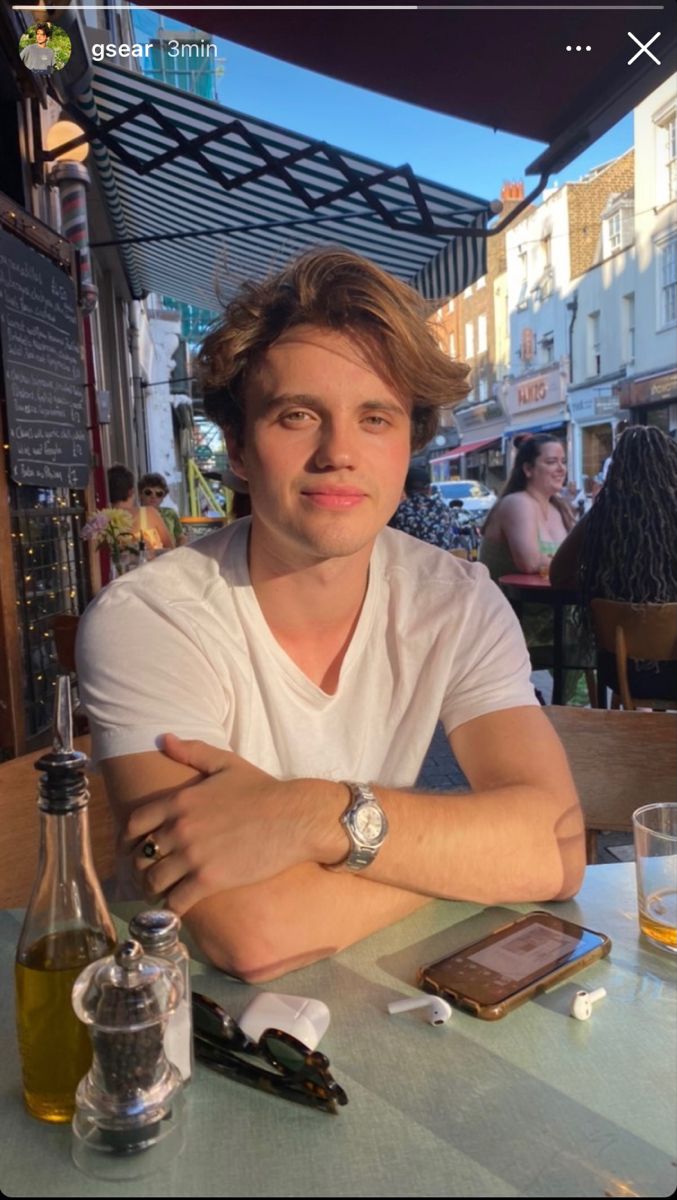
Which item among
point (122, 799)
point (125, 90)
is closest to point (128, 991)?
point (122, 799)

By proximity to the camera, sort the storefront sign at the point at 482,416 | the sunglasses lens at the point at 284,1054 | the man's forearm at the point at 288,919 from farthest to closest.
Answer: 1. the storefront sign at the point at 482,416
2. the man's forearm at the point at 288,919
3. the sunglasses lens at the point at 284,1054

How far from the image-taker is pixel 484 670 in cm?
144

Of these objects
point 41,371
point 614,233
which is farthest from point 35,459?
point 614,233

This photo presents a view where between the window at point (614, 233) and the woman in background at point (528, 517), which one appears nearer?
A: the woman in background at point (528, 517)

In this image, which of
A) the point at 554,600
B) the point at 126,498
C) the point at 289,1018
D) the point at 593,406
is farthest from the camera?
the point at 593,406

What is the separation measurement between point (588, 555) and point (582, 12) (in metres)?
2.14

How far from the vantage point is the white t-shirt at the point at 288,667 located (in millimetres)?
1301

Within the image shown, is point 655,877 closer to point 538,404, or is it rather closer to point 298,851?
point 298,851

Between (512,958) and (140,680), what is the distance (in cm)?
66

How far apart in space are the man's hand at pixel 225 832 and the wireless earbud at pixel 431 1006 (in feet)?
0.71

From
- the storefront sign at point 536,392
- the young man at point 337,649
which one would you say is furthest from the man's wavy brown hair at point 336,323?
the storefront sign at point 536,392

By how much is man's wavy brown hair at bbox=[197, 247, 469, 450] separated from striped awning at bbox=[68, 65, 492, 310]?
7.26 ft

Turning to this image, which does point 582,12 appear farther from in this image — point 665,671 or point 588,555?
point 665,671

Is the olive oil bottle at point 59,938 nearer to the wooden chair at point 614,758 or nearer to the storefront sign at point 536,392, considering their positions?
the wooden chair at point 614,758
